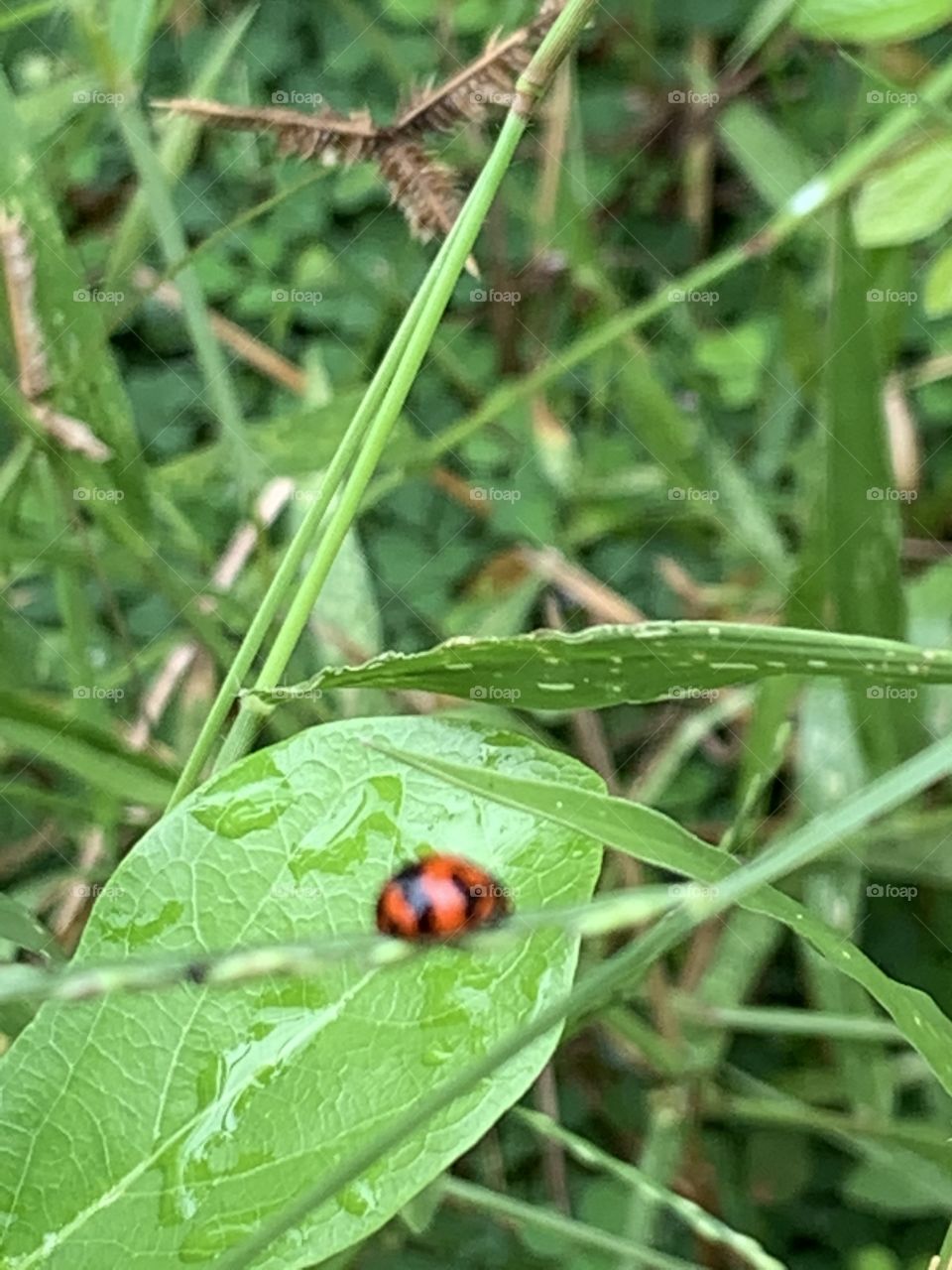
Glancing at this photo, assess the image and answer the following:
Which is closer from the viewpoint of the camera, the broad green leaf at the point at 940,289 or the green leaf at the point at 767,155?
the broad green leaf at the point at 940,289

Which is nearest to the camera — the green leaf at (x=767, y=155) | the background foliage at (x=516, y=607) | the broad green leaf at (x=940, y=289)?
the background foliage at (x=516, y=607)

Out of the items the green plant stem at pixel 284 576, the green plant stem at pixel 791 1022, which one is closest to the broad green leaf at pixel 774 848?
the green plant stem at pixel 284 576

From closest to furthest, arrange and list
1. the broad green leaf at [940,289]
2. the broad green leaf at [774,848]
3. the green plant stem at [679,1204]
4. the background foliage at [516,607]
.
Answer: the broad green leaf at [774,848] → the background foliage at [516,607] → the green plant stem at [679,1204] → the broad green leaf at [940,289]

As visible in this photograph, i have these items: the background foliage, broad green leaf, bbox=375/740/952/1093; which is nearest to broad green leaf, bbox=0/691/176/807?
the background foliage

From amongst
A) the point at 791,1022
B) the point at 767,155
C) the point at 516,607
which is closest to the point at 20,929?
the point at 791,1022

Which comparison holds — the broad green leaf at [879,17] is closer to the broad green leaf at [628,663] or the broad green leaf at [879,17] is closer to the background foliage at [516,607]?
the background foliage at [516,607]

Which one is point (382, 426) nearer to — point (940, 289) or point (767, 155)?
point (940, 289)
